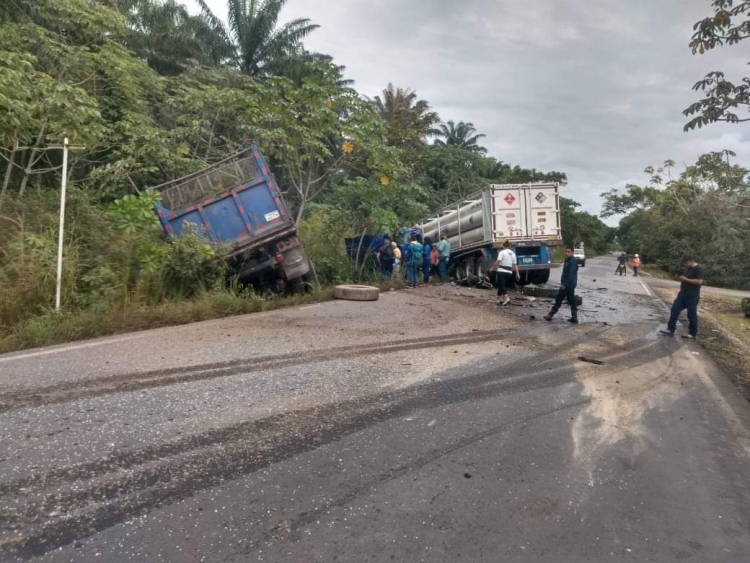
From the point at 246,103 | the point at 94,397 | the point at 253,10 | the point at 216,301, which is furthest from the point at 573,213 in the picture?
the point at 94,397

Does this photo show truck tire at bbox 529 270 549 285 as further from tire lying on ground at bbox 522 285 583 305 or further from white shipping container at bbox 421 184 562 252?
tire lying on ground at bbox 522 285 583 305

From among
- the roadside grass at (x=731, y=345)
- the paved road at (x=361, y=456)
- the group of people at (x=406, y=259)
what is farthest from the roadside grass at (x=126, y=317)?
the roadside grass at (x=731, y=345)

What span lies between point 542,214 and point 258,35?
1833 cm

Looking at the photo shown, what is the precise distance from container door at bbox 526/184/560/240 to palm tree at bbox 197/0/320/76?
16602mm

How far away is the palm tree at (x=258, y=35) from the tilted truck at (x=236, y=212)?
18.3 m

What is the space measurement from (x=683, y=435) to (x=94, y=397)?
493cm

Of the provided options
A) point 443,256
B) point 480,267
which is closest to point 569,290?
point 480,267

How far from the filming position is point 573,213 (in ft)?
196

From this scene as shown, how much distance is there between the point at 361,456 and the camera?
11.4 ft

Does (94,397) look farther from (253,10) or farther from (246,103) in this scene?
(253,10)

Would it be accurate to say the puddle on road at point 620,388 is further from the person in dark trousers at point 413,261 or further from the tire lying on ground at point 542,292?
the person in dark trousers at point 413,261

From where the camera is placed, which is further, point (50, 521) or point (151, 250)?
point (151, 250)

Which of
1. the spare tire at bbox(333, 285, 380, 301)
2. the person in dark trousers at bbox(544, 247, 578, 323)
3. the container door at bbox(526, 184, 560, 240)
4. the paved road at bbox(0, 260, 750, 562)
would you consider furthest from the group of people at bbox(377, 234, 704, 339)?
the spare tire at bbox(333, 285, 380, 301)

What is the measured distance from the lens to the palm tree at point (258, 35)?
25484mm
